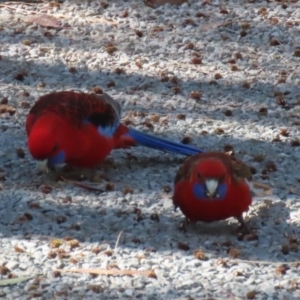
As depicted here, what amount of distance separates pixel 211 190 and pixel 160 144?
1.22 metres

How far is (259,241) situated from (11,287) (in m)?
1.27

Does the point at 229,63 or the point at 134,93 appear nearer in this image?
the point at 134,93

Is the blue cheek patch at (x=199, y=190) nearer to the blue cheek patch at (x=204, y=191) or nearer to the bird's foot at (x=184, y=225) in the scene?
the blue cheek patch at (x=204, y=191)

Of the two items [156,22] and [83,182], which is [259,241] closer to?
[83,182]

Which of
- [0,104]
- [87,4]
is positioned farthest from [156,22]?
[0,104]

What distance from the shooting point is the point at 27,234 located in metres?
4.91

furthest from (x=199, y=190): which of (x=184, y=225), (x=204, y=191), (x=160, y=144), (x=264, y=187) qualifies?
(x=160, y=144)

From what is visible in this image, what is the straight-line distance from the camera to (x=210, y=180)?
4.67 metres

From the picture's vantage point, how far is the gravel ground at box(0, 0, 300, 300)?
4539 millimetres

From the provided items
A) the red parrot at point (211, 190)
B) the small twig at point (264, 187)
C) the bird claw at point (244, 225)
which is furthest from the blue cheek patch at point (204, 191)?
the small twig at point (264, 187)

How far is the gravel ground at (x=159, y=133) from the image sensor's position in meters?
4.54

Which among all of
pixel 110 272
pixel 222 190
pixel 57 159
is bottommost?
pixel 110 272

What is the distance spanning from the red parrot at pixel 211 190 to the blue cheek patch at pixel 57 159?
77cm

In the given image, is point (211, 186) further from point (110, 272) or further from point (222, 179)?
point (110, 272)
